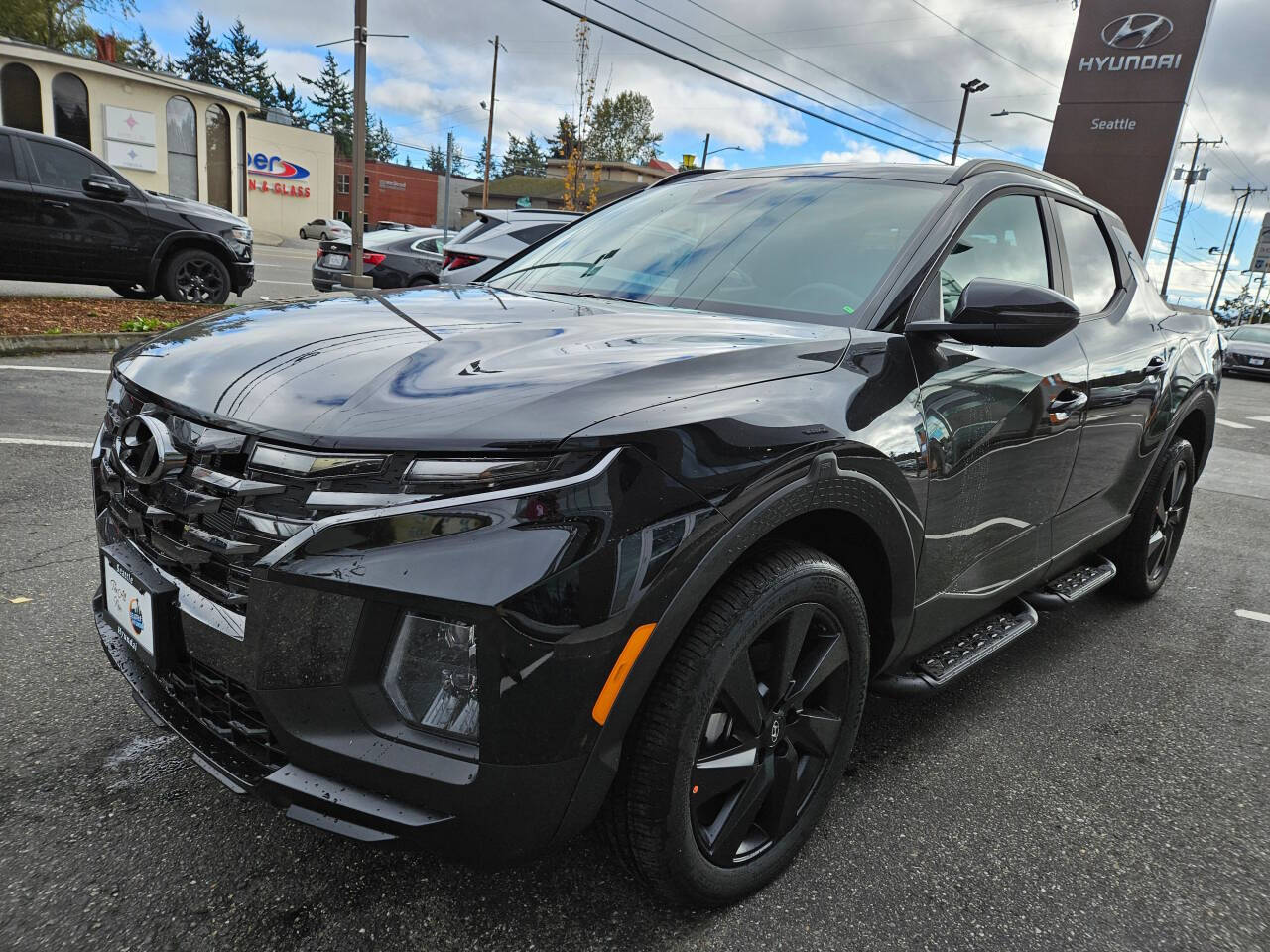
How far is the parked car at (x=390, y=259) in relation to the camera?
11.0 metres

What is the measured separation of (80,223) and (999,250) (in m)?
10.2

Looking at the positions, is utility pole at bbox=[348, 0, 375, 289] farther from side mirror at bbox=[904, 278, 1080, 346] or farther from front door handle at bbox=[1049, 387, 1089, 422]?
side mirror at bbox=[904, 278, 1080, 346]

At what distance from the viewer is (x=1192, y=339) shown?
3.61 meters

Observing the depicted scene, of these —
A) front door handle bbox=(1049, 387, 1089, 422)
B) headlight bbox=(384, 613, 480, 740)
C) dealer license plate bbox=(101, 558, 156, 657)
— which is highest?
front door handle bbox=(1049, 387, 1089, 422)

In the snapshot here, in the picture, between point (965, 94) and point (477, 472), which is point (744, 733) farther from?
point (965, 94)

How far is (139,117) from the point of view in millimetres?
29094

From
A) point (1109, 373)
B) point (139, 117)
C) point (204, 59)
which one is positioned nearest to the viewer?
point (1109, 373)

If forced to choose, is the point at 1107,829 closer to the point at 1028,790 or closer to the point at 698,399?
the point at 1028,790

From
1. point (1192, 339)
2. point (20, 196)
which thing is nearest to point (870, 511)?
point (1192, 339)

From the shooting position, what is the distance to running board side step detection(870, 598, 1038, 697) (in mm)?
2209

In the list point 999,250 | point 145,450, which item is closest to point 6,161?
point 145,450

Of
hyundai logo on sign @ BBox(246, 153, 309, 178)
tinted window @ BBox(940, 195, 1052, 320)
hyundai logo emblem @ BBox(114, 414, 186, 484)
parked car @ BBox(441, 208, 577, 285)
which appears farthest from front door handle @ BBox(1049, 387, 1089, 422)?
hyundai logo on sign @ BBox(246, 153, 309, 178)

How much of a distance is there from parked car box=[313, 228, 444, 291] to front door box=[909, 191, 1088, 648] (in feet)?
28.9

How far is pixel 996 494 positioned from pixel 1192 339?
6.61 feet
